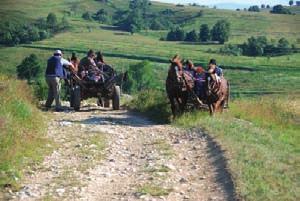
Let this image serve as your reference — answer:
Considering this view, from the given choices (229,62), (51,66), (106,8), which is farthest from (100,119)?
(106,8)

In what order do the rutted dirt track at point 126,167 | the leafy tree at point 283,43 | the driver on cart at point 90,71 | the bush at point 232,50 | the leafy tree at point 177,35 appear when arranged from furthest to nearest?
the leafy tree at point 177,35, the leafy tree at point 283,43, the bush at point 232,50, the driver on cart at point 90,71, the rutted dirt track at point 126,167

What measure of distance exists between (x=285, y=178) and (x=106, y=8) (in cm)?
18939

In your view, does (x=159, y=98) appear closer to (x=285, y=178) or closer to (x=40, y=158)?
(x=40, y=158)

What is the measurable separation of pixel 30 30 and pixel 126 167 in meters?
101

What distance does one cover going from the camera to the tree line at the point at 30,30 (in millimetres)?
91262

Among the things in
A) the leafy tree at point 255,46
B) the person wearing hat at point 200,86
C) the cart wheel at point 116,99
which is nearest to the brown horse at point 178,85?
the person wearing hat at point 200,86

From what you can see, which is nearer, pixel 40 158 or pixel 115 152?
pixel 40 158

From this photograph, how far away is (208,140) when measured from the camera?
47.5ft

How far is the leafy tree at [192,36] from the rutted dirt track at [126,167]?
4742 inches

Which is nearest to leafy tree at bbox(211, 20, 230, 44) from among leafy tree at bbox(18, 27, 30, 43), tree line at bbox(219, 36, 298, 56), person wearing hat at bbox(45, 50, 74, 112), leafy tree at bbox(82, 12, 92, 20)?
tree line at bbox(219, 36, 298, 56)

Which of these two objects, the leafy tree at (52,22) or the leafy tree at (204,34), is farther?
the leafy tree at (204,34)

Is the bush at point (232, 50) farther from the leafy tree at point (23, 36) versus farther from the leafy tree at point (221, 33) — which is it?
the leafy tree at point (23, 36)

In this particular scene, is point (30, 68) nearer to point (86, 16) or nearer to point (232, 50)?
point (232, 50)

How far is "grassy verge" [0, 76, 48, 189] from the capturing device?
11125 millimetres
